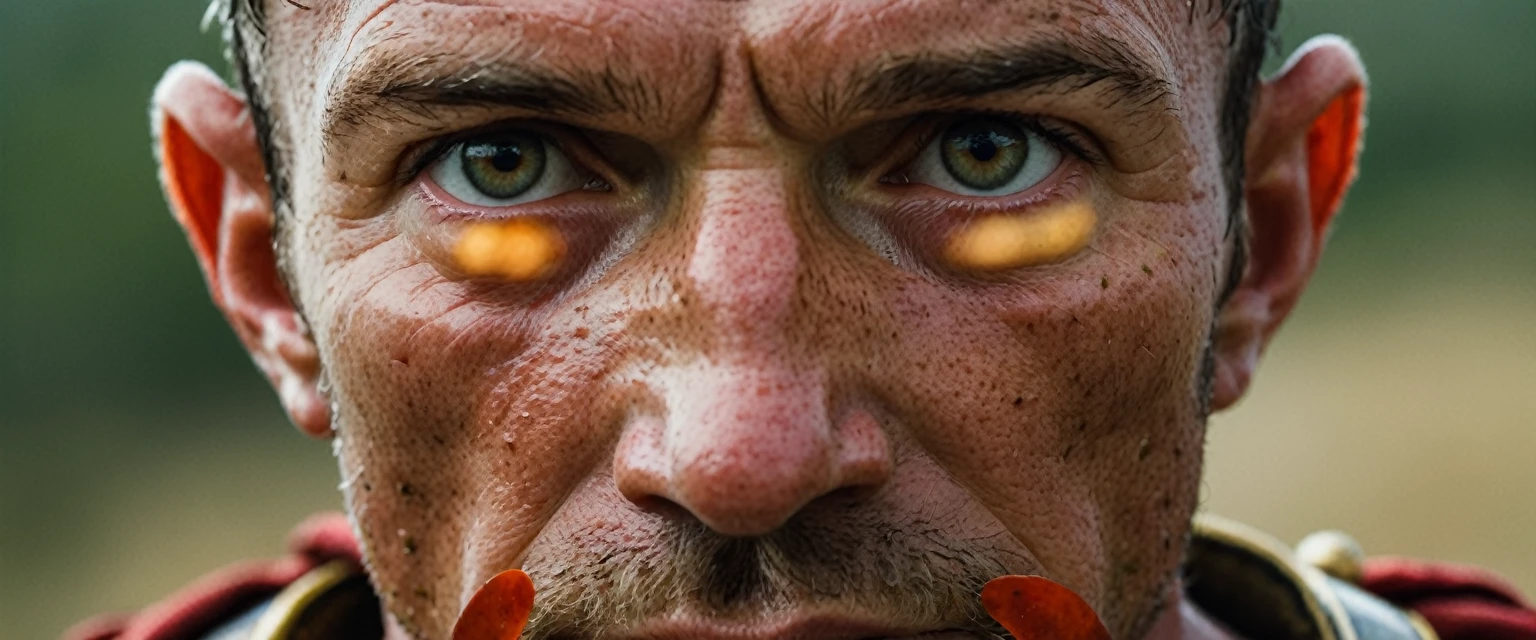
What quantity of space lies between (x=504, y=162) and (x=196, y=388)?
864 centimetres

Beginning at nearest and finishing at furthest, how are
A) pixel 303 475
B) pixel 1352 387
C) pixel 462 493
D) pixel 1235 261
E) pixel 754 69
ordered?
pixel 754 69 → pixel 462 493 → pixel 1235 261 → pixel 303 475 → pixel 1352 387

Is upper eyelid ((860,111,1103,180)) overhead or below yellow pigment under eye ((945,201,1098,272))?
overhead

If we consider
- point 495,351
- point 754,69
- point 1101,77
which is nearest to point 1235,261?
point 1101,77

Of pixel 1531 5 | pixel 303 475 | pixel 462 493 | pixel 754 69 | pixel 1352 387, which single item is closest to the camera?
pixel 754 69

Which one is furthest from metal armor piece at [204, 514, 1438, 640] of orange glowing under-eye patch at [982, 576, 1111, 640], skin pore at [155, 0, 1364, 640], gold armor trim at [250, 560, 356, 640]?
orange glowing under-eye patch at [982, 576, 1111, 640]

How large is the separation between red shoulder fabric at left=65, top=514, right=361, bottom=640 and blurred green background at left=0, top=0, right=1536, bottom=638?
5.21 m

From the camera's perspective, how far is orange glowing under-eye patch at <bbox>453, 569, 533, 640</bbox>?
6.68 ft

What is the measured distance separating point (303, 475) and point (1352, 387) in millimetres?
5877

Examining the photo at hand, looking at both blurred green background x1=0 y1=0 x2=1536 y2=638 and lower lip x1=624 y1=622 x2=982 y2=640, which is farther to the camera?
blurred green background x1=0 y1=0 x2=1536 y2=638

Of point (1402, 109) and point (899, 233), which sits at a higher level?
point (899, 233)

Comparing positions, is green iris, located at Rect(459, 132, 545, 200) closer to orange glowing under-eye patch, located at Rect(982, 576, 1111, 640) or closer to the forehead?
the forehead

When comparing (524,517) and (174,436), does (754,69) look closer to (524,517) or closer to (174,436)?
(524,517)

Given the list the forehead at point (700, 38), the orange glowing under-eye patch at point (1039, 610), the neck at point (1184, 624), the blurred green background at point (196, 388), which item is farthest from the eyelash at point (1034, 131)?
the blurred green background at point (196, 388)

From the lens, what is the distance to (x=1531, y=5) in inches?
448
